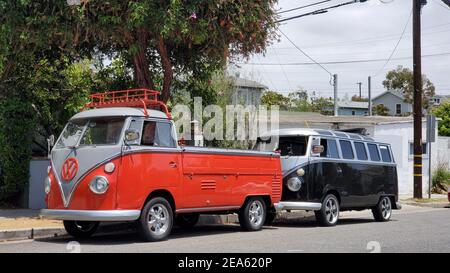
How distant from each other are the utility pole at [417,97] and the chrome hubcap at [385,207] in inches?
317

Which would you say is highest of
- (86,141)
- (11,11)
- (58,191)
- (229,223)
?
(11,11)

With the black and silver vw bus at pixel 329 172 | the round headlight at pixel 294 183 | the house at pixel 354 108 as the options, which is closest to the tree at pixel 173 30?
the black and silver vw bus at pixel 329 172

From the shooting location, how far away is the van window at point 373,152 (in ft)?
56.7

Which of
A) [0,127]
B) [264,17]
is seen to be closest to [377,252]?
[264,17]

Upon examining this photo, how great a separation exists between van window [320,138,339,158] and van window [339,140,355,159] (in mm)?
347

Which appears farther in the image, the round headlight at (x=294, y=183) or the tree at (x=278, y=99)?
the tree at (x=278, y=99)

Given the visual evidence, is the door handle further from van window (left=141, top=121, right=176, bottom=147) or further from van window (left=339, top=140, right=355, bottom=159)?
van window (left=339, top=140, right=355, bottom=159)

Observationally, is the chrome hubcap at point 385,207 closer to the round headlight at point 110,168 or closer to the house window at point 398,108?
the round headlight at point 110,168

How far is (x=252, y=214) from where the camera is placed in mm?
13938

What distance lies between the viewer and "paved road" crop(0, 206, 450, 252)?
1070 centimetres

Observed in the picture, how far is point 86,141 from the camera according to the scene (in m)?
11.7

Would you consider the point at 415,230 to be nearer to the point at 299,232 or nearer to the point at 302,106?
the point at 299,232

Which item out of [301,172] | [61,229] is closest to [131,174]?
[61,229]
